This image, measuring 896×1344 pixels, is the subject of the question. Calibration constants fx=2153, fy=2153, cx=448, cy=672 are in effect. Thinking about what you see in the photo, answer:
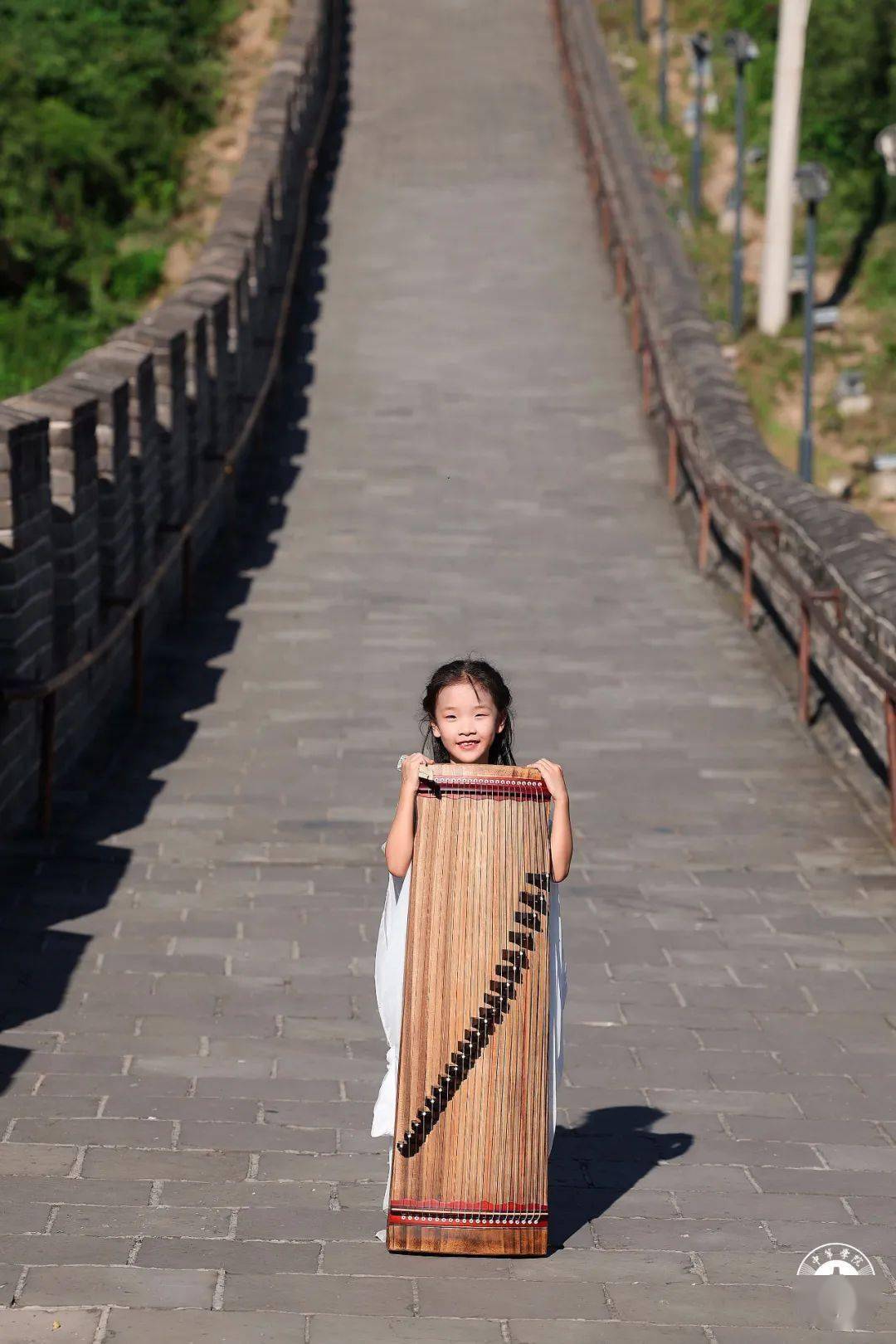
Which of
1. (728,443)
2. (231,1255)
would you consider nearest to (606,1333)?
(231,1255)

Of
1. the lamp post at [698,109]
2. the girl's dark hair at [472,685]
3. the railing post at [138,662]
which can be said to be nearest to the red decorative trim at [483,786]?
the girl's dark hair at [472,685]

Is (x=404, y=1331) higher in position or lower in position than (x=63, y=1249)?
higher

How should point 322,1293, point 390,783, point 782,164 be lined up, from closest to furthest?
point 322,1293, point 390,783, point 782,164

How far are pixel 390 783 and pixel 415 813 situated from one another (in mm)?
5571

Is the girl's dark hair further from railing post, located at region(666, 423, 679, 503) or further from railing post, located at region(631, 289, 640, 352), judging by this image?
railing post, located at region(631, 289, 640, 352)

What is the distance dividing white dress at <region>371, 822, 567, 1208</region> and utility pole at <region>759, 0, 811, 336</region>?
21086 millimetres

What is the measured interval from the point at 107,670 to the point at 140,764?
113cm

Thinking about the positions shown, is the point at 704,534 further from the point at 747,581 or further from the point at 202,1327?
the point at 202,1327

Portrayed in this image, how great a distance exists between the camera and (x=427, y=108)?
30.8 meters

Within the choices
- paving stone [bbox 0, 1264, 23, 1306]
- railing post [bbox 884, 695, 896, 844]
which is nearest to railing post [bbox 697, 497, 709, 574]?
railing post [bbox 884, 695, 896, 844]

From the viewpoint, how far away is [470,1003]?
481 centimetres

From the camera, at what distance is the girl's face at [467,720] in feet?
16.3

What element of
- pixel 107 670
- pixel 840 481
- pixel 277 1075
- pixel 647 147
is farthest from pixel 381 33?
pixel 277 1075

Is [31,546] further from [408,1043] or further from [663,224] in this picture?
[663,224]
